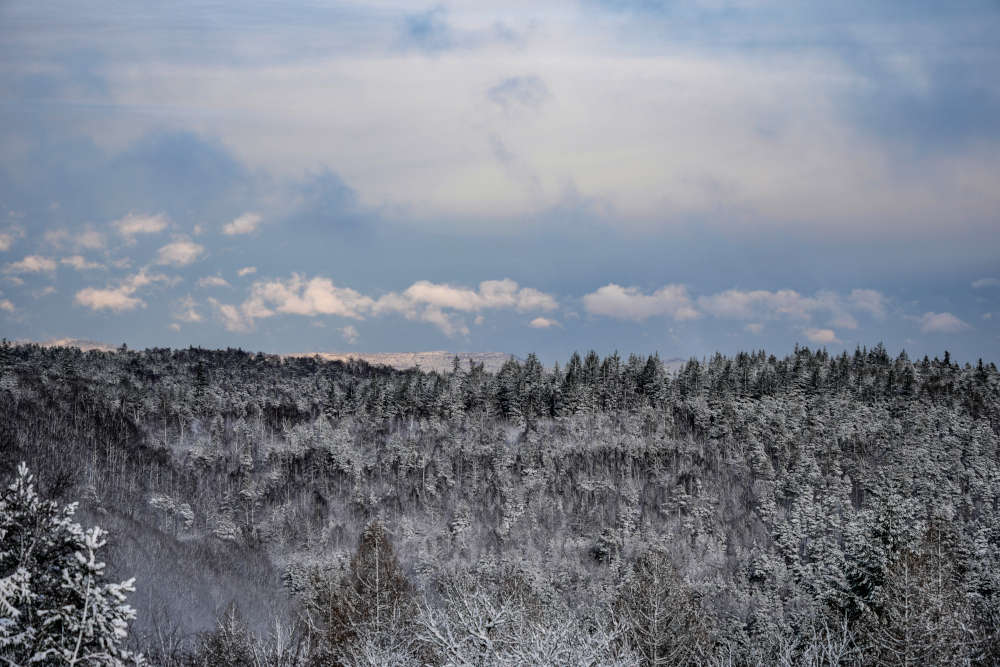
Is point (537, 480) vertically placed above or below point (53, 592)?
below

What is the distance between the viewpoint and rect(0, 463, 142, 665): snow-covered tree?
1906 cm

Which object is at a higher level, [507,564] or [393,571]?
[393,571]

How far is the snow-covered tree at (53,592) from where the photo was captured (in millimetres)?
19062

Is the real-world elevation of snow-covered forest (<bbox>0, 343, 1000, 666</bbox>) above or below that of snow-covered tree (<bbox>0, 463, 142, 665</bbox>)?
below

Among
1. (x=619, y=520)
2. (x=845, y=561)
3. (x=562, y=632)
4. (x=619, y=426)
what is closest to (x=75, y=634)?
(x=562, y=632)

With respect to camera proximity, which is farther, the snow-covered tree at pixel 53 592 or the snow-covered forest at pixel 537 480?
the snow-covered forest at pixel 537 480

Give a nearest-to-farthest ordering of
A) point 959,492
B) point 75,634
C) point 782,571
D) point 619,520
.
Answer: point 75,634, point 782,571, point 959,492, point 619,520

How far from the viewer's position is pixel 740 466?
15912 centimetres

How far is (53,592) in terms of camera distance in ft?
65.8

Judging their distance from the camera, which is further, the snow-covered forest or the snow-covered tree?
the snow-covered forest

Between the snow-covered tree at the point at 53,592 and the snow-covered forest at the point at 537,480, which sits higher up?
the snow-covered tree at the point at 53,592

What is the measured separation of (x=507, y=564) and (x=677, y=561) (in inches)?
1118

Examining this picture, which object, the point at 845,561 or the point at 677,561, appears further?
the point at 677,561

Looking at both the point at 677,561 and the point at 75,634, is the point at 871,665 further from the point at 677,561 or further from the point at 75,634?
the point at 677,561
